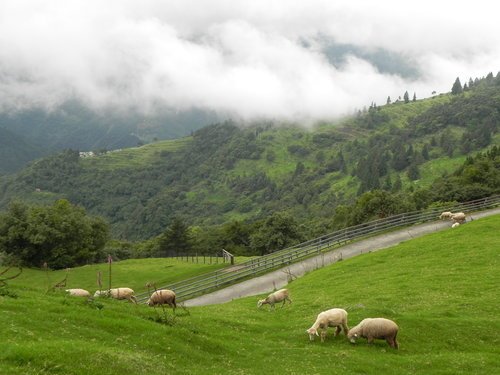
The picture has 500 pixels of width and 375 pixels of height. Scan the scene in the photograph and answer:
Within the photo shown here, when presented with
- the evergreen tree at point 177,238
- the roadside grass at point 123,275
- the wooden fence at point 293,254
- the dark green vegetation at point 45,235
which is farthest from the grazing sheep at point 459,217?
the evergreen tree at point 177,238

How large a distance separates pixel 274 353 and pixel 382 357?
14.6ft

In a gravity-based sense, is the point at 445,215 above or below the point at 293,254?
above

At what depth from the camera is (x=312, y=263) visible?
52.5 meters

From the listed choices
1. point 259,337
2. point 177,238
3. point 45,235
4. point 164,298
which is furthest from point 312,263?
point 177,238

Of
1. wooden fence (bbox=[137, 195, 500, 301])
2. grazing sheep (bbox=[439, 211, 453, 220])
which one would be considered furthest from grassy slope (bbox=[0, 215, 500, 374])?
grazing sheep (bbox=[439, 211, 453, 220])

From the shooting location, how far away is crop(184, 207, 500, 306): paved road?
4375 centimetres

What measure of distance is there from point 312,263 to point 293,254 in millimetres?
3037

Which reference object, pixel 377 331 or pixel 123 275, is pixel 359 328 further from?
pixel 123 275

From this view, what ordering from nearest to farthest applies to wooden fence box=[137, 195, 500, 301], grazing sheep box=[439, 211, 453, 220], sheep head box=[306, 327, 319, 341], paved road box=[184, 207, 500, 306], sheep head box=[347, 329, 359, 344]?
sheep head box=[347, 329, 359, 344] → sheep head box=[306, 327, 319, 341] → paved road box=[184, 207, 500, 306] → wooden fence box=[137, 195, 500, 301] → grazing sheep box=[439, 211, 453, 220]

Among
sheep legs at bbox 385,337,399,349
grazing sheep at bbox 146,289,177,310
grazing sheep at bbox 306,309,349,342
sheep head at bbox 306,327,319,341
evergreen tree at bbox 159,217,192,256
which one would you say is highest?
evergreen tree at bbox 159,217,192,256

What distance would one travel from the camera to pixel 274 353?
19.1 meters

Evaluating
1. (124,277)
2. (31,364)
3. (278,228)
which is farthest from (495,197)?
(31,364)

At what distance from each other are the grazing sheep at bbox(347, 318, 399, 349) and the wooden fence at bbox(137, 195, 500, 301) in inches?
968

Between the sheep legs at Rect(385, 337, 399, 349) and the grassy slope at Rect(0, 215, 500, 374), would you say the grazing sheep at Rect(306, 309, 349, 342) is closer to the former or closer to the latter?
the grassy slope at Rect(0, 215, 500, 374)
